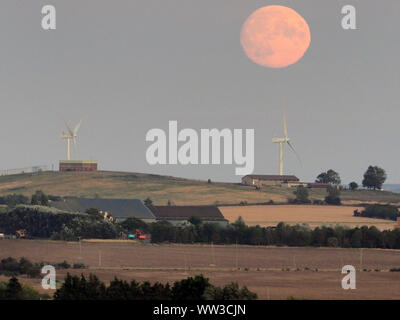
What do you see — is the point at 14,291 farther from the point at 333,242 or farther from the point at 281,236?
the point at 281,236

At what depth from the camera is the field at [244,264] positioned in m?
110

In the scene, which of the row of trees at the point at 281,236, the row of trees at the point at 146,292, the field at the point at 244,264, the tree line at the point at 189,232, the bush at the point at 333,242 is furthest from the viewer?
the tree line at the point at 189,232

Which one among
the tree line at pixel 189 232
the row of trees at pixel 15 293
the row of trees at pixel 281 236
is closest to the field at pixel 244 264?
the row of trees at pixel 281 236

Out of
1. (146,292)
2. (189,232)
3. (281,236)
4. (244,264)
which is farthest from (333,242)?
(146,292)

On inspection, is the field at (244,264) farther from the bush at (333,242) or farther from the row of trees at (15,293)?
the row of trees at (15,293)

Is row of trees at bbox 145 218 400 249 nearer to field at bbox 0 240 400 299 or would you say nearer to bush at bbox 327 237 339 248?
bush at bbox 327 237 339 248

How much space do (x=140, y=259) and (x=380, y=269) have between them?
3388 cm

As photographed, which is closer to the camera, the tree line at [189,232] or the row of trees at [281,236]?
the row of trees at [281,236]

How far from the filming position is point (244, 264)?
13912 centimetres

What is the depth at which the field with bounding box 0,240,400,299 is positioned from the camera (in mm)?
109562

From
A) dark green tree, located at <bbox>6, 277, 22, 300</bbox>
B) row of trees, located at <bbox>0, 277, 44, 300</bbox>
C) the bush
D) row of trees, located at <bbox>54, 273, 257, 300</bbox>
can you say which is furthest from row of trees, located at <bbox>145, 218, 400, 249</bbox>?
dark green tree, located at <bbox>6, 277, 22, 300</bbox>

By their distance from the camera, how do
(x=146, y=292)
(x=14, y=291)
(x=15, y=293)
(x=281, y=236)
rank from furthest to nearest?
(x=281, y=236) < (x=14, y=291) < (x=15, y=293) < (x=146, y=292)

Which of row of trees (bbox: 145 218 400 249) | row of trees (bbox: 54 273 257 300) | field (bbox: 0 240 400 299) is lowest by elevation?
field (bbox: 0 240 400 299)
